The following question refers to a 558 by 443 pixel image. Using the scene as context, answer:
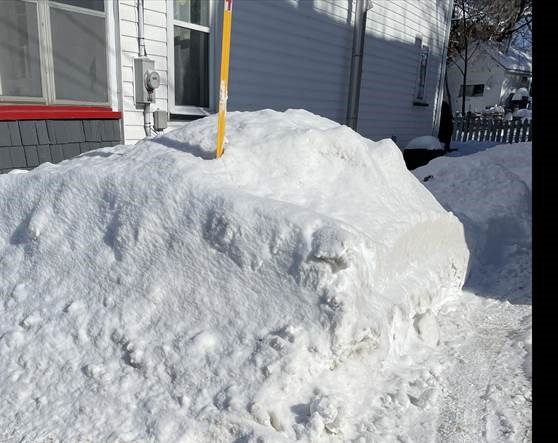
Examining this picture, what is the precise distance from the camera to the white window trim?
5777 millimetres

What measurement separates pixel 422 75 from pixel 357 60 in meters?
4.71

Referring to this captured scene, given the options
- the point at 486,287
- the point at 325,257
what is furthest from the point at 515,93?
the point at 325,257

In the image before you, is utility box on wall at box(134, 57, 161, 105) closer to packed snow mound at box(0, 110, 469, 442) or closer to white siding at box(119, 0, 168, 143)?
white siding at box(119, 0, 168, 143)

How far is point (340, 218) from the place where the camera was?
8.39ft

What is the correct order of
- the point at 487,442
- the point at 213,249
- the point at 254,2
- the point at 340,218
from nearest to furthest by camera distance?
the point at 487,442
the point at 213,249
the point at 340,218
the point at 254,2

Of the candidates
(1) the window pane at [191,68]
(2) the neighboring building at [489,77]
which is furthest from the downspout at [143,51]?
(2) the neighboring building at [489,77]

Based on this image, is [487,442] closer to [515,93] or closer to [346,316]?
[346,316]

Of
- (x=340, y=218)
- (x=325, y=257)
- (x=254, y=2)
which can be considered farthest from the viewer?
(x=254, y=2)

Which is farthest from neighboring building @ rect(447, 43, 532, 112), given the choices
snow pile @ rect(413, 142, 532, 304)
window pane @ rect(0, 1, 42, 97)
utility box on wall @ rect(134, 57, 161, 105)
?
window pane @ rect(0, 1, 42, 97)

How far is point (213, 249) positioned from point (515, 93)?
33.9 m

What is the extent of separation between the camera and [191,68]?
20.6 feet

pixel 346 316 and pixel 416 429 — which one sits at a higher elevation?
pixel 346 316

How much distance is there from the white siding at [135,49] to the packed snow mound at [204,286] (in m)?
2.66

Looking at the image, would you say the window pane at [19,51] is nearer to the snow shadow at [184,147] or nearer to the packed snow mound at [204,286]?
the packed snow mound at [204,286]
